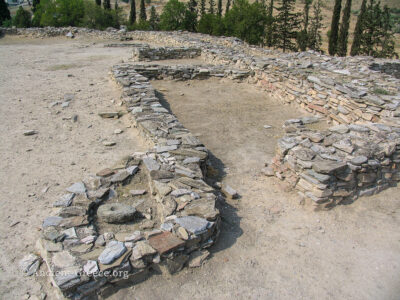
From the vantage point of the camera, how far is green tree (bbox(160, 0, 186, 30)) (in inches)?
1054

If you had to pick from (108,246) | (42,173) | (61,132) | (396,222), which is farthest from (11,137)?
(396,222)

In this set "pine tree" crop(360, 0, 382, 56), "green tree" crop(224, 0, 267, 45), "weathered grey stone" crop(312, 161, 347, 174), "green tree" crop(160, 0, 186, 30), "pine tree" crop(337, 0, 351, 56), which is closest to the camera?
"weathered grey stone" crop(312, 161, 347, 174)

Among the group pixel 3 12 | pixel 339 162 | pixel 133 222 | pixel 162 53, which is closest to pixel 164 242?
pixel 133 222

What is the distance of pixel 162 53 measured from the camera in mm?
12828

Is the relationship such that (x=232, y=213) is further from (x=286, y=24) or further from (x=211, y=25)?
(x=211, y=25)

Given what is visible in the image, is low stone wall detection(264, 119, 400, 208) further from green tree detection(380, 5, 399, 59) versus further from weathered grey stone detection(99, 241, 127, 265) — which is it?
green tree detection(380, 5, 399, 59)

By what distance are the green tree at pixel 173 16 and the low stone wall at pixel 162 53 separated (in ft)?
51.2

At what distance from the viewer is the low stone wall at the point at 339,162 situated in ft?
13.8

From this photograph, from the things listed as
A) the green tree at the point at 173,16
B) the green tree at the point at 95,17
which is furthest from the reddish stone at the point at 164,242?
the green tree at the point at 173,16

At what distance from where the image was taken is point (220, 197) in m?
4.37

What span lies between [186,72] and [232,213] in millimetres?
7167

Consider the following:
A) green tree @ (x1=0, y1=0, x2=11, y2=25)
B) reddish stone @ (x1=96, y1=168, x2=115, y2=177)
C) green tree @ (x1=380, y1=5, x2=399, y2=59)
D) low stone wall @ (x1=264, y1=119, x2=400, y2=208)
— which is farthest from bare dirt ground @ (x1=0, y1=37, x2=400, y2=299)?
green tree @ (x1=0, y1=0, x2=11, y2=25)

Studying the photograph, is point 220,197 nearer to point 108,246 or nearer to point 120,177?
point 120,177

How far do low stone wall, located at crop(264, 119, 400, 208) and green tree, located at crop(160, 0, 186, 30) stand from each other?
25.0m
